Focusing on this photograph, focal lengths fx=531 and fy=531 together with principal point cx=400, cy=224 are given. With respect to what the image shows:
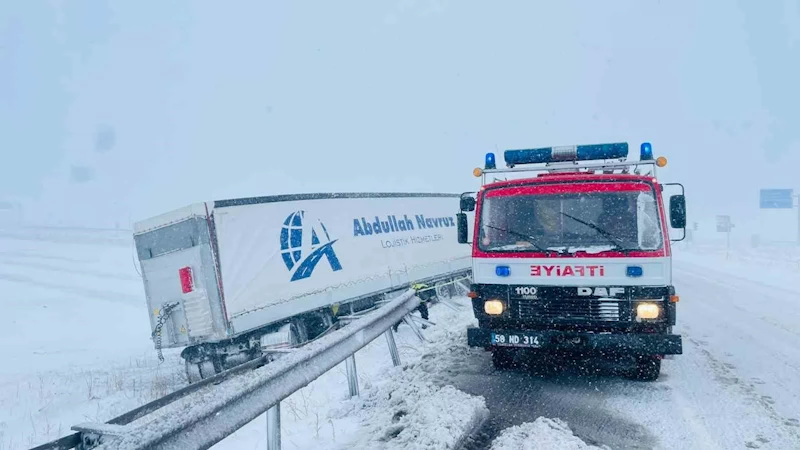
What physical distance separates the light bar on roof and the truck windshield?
2.77 feet

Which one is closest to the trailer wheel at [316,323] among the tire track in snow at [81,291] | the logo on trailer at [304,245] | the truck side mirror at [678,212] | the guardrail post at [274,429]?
the logo on trailer at [304,245]

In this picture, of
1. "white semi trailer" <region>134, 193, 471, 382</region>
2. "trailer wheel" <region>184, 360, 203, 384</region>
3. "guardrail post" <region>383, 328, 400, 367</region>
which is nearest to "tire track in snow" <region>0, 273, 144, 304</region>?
"white semi trailer" <region>134, 193, 471, 382</region>

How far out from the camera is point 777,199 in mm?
49469

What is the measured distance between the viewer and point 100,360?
11281 millimetres

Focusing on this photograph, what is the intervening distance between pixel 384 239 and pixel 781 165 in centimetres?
16182

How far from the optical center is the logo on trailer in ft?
30.4

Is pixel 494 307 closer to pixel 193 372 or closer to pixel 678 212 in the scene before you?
pixel 678 212

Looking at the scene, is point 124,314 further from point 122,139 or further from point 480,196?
point 122,139

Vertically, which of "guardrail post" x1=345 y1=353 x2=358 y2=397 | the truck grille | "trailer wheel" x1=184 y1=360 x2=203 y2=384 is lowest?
"trailer wheel" x1=184 y1=360 x2=203 y2=384

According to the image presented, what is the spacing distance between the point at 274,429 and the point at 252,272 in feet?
15.7

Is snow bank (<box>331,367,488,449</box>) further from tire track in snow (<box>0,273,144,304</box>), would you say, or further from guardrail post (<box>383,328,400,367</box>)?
tire track in snow (<box>0,273,144,304</box>)

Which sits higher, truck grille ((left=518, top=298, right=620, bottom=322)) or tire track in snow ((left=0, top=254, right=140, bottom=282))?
truck grille ((left=518, top=298, right=620, bottom=322))

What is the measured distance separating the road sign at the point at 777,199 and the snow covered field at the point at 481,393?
43.6 metres

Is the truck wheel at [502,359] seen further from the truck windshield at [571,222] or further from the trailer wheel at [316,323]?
the trailer wheel at [316,323]
